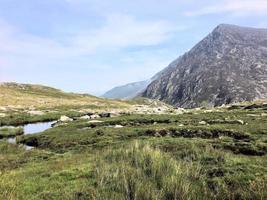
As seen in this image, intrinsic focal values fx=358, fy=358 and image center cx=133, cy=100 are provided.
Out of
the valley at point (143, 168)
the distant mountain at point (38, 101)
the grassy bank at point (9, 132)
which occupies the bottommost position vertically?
the grassy bank at point (9, 132)

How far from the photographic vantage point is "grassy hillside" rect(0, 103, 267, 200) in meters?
14.7

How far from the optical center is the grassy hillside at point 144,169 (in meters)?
14.7

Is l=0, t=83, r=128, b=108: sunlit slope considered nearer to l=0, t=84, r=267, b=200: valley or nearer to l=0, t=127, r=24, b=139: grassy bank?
l=0, t=127, r=24, b=139: grassy bank

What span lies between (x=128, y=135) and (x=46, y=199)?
2240 cm

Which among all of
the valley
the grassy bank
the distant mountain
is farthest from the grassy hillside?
the distant mountain

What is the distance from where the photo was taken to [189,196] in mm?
13625

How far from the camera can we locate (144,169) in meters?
18.0

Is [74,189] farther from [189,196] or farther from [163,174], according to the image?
[189,196]

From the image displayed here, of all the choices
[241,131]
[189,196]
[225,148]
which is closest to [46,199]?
[189,196]

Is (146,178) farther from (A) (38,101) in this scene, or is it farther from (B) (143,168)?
(A) (38,101)

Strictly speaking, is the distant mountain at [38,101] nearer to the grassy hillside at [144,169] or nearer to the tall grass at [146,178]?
the grassy hillside at [144,169]

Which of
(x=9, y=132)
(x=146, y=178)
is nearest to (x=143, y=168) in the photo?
(x=146, y=178)

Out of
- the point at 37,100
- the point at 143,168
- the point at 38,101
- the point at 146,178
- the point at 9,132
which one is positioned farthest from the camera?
the point at 37,100

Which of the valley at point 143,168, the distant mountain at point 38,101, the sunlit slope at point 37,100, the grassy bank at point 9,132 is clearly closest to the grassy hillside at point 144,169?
the valley at point 143,168
